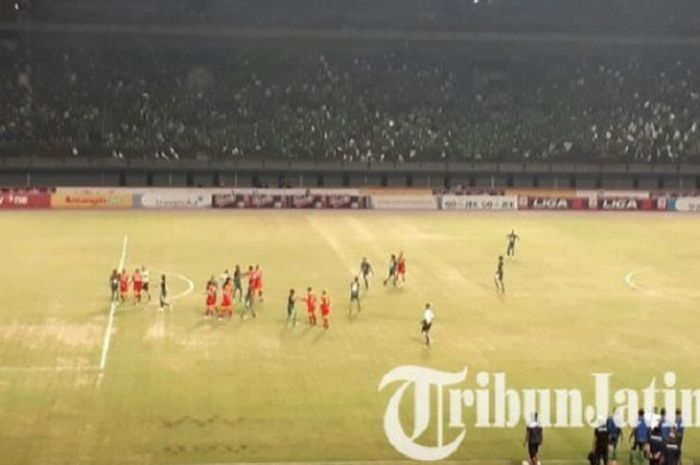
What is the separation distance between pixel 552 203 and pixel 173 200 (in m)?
27.7

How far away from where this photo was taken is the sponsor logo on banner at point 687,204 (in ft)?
247

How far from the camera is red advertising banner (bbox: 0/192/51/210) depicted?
69.2m

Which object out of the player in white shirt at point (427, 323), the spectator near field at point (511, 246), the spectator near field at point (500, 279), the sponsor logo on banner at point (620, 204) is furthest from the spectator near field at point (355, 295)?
the sponsor logo on banner at point (620, 204)

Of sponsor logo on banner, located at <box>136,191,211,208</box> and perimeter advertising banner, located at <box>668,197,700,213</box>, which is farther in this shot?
perimeter advertising banner, located at <box>668,197,700,213</box>

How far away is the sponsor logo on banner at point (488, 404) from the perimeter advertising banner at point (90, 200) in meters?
46.2

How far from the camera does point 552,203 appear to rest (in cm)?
7494

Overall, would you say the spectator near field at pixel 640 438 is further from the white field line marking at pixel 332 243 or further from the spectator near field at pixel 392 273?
the white field line marking at pixel 332 243

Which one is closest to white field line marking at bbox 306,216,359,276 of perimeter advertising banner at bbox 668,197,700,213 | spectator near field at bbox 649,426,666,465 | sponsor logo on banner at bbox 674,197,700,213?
spectator near field at bbox 649,426,666,465

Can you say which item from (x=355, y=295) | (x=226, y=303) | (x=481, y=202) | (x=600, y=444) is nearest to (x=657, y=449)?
(x=600, y=444)

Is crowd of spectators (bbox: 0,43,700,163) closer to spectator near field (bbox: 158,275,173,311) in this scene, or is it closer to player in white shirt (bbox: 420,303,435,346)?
spectator near field (bbox: 158,275,173,311)

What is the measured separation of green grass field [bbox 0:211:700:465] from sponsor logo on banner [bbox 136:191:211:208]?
40.8ft

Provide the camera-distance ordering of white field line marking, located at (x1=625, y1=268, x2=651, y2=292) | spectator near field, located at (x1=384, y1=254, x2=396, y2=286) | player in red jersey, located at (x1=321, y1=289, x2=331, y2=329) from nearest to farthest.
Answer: player in red jersey, located at (x1=321, y1=289, x2=331, y2=329), spectator near field, located at (x1=384, y1=254, x2=396, y2=286), white field line marking, located at (x1=625, y1=268, x2=651, y2=292)

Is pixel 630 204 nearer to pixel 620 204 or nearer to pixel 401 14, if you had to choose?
pixel 620 204

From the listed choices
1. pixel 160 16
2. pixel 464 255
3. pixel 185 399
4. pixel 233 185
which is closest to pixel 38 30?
pixel 160 16
